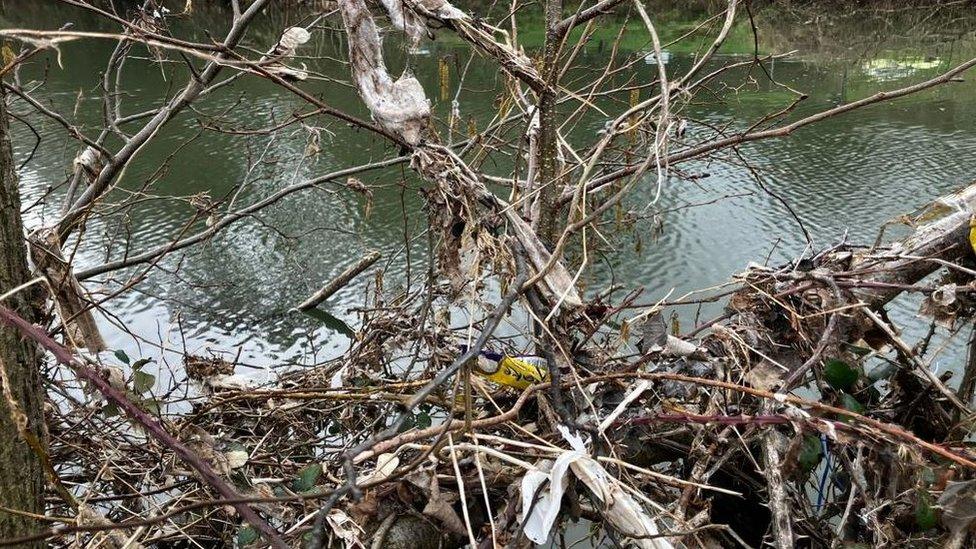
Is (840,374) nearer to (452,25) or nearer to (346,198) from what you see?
(452,25)

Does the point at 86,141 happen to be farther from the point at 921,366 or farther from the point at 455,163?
the point at 921,366

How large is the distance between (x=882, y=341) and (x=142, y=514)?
151cm

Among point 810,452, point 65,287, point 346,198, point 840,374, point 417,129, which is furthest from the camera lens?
point 346,198

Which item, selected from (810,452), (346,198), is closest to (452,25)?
(810,452)

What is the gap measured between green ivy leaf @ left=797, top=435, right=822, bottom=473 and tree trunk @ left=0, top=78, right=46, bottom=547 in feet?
3.72

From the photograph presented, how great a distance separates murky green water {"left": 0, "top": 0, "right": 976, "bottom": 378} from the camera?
3.36 m

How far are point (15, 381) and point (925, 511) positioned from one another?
132 cm

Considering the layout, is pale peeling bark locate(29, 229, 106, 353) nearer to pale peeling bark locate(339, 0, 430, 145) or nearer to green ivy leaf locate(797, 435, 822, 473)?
pale peeling bark locate(339, 0, 430, 145)

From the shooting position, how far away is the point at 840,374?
1.29m

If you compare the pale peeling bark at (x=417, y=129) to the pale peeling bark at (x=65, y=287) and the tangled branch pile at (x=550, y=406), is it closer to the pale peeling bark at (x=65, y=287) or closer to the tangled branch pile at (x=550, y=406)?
the tangled branch pile at (x=550, y=406)

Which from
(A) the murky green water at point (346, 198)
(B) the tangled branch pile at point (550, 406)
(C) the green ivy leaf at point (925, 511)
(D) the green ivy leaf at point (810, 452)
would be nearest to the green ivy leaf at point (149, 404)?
(B) the tangled branch pile at point (550, 406)

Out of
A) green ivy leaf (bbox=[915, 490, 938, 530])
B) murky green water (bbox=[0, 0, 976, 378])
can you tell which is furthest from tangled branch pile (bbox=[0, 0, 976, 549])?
murky green water (bbox=[0, 0, 976, 378])

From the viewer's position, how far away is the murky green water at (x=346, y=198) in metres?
3.36

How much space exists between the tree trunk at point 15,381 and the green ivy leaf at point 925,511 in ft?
4.20
